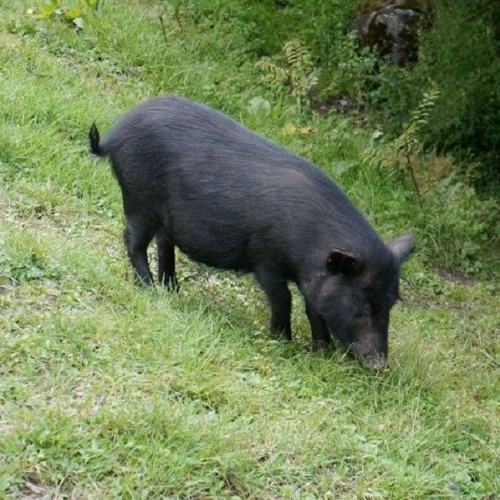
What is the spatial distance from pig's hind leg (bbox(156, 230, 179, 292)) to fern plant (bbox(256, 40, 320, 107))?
179 inches

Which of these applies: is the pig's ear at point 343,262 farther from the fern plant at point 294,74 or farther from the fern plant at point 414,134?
the fern plant at point 294,74

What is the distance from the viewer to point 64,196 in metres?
7.40

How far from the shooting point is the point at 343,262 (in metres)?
5.76

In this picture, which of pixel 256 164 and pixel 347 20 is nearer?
pixel 256 164

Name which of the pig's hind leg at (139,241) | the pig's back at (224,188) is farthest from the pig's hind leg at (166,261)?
the pig's back at (224,188)

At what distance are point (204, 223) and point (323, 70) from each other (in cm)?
658

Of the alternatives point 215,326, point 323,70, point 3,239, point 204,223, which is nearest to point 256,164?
point 204,223

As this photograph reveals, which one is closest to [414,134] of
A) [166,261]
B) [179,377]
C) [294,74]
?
[294,74]

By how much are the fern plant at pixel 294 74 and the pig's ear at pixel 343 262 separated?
540cm

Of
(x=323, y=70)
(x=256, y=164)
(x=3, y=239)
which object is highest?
(x=256, y=164)

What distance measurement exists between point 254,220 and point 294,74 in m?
5.40

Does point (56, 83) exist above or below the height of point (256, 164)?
below

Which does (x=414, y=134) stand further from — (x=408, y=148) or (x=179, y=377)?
(x=179, y=377)

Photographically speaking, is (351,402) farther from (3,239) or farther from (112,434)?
(3,239)
